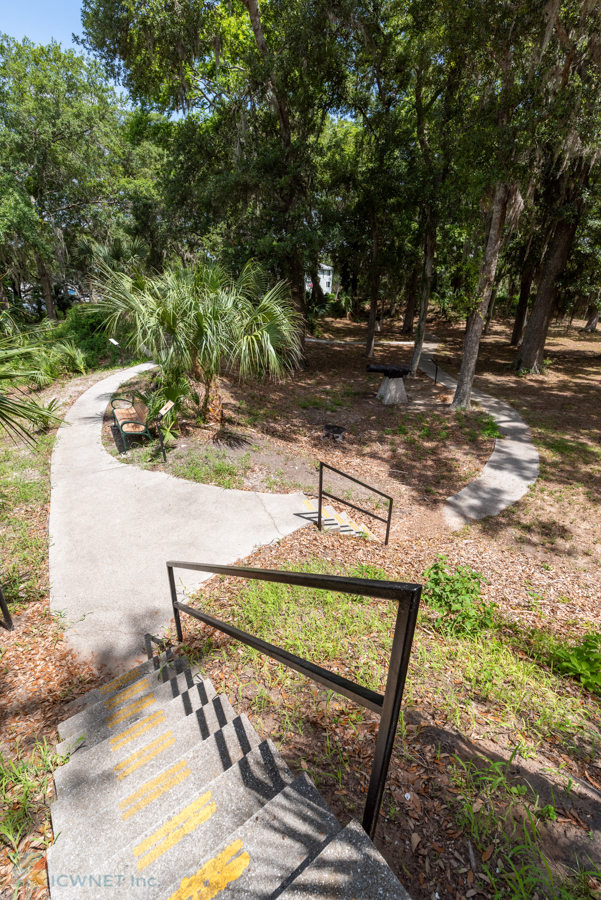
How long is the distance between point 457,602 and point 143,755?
3.16 m

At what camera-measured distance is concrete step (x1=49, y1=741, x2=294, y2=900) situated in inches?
64.1

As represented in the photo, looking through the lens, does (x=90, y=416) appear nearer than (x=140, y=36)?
Yes

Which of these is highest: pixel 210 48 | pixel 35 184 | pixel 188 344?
pixel 210 48

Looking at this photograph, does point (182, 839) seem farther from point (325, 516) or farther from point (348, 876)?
point (325, 516)

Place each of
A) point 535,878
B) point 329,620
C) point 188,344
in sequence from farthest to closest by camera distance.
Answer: point 188,344 → point 329,620 → point 535,878

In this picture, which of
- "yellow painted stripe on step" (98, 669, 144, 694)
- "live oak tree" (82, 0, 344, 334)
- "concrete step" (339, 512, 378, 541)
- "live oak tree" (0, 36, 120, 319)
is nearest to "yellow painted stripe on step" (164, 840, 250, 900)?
"yellow painted stripe on step" (98, 669, 144, 694)

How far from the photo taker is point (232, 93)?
40.7 ft

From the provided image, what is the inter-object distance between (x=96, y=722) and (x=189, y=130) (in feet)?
50.3

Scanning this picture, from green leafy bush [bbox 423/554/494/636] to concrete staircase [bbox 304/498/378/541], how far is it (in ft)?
6.01

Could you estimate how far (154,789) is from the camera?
2104mm

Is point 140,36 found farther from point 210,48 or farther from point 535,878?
point 535,878

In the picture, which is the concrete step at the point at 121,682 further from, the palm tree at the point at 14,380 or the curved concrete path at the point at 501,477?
the curved concrete path at the point at 501,477

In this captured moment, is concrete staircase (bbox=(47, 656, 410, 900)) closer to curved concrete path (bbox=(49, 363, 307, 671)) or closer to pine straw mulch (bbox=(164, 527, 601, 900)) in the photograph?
pine straw mulch (bbox=(164, 527, 601, 900))

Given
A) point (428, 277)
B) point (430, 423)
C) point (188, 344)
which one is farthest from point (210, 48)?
point (430, 423)
